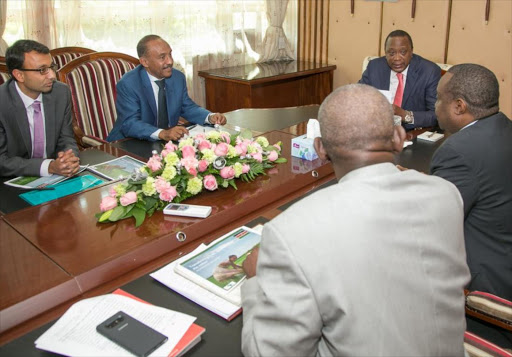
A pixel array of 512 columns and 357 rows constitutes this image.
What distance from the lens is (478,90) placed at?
1.81 meters

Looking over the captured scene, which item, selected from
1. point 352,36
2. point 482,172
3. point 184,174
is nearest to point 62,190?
point 184,174

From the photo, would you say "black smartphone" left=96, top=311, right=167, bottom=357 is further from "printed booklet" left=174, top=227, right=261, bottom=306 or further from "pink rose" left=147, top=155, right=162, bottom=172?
"pink rose" left=147, top=155, right=162, bottom=172

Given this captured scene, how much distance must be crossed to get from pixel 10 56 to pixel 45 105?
11.3 inches

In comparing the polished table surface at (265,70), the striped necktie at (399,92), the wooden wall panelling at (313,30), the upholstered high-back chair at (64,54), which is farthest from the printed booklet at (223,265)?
the wooden wall panelling at (313,30)

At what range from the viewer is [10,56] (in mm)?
2424

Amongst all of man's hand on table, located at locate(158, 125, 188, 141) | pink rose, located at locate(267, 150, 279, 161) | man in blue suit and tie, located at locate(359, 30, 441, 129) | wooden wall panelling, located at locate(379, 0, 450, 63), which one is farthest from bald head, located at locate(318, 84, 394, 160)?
wooden wall panelling, located at locate(379, 0, 450, 63)

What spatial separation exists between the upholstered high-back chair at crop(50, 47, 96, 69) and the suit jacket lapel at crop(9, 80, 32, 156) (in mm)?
1220

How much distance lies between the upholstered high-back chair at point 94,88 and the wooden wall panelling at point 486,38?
272 centimetres

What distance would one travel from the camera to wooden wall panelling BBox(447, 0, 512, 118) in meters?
3.96

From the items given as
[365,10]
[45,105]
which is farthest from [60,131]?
[365,10]

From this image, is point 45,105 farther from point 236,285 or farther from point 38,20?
point 236,285

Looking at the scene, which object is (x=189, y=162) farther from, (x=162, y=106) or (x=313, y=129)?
(x=162, y=106)

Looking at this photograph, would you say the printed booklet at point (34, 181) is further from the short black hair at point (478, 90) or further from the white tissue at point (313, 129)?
the short black hair at point (478, 90)

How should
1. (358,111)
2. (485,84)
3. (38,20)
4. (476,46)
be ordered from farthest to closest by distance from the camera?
(476,46), (38,20), (485,84), (358,111)
